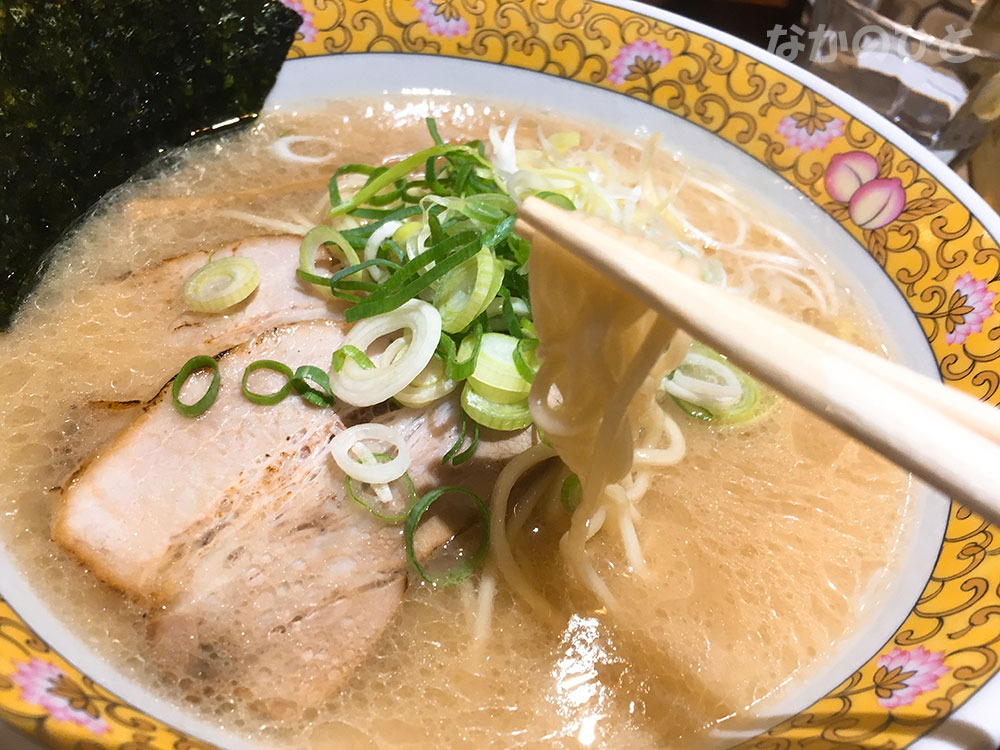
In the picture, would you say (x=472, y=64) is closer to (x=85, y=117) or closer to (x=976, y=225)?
(x=85, y=117)

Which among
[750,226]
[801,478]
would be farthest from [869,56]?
[801,478]

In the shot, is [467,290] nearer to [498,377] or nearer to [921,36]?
[498,377]

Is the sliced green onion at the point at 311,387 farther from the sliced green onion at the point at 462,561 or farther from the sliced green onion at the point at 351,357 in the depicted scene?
the sliced green onion at the point at 462,561

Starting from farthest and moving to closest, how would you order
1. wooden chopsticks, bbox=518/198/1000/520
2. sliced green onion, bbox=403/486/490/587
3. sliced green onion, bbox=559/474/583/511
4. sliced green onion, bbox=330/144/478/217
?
sliced green onion, bbox=330/144/478/217, sliced green onion, bbox=559/474/583/511, sliced green onion, bbox=403/486/490/587, wooden chopsticks, bbox=518/198/1000/520

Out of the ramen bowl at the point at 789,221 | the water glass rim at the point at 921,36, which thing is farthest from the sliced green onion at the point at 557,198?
the water glass rim at the point at 921,36

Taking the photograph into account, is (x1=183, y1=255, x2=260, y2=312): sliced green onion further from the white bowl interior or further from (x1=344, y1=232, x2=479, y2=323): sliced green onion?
the white bowl interior

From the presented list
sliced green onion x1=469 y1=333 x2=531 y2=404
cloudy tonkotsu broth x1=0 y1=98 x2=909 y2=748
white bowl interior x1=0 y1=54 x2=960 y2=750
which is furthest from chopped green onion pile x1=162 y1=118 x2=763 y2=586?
white bowl interior x1=0 y1=54 x2=960 y2=750
